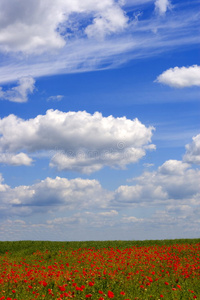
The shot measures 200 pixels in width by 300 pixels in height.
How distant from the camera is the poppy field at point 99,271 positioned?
11.8 metres

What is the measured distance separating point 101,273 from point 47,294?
12.8 ft

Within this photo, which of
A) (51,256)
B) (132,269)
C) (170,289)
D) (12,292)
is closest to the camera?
(12,292)

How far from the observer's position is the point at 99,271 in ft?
51.5

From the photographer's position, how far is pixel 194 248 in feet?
80.5

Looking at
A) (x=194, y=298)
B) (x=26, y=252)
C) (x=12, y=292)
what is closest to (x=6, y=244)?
(x=26, y=252)

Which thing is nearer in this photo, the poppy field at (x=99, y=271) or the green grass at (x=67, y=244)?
the poppy field at (x=99, y=271)

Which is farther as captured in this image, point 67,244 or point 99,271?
point 67,244

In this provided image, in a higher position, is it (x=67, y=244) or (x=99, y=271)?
(x=67, y=244)

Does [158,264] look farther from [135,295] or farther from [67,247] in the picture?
[67,247]

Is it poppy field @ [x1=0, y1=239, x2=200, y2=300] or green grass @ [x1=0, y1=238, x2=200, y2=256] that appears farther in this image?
green grass @ [x1=0, y1=238, x2=200, y2=256]

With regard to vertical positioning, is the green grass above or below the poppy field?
above

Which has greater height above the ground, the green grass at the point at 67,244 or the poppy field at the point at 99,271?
the green grass at the point at 67,244

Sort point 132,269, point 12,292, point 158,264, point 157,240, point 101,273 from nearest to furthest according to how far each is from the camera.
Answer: point 12,292 < point 101,273 < point 132,269 < point 158,264 < point 157,240

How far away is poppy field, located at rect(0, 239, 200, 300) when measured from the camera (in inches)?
465
